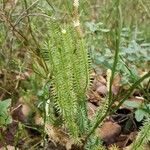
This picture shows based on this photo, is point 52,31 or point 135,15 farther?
point 135,15

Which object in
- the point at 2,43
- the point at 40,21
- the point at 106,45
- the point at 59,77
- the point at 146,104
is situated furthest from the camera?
the point at 40,21

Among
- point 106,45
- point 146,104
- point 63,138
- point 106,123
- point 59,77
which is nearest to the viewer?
point 59,77

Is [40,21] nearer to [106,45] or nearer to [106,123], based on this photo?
[106,45]

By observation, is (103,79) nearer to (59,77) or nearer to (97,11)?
(59,77)

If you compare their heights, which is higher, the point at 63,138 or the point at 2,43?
the point at 2,43

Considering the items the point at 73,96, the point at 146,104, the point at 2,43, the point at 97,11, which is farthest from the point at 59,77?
the point at 97,11

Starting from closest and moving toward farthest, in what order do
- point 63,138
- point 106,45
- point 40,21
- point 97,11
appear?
1. point 63,138
2. point 106,45
3. point 40,21
4. point 97,11

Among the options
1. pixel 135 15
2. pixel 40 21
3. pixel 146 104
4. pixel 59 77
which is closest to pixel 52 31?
pixel 59 77

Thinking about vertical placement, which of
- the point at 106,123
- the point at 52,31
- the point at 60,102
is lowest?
the point at 106,123

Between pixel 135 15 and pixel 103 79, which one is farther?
pixel 135 15
